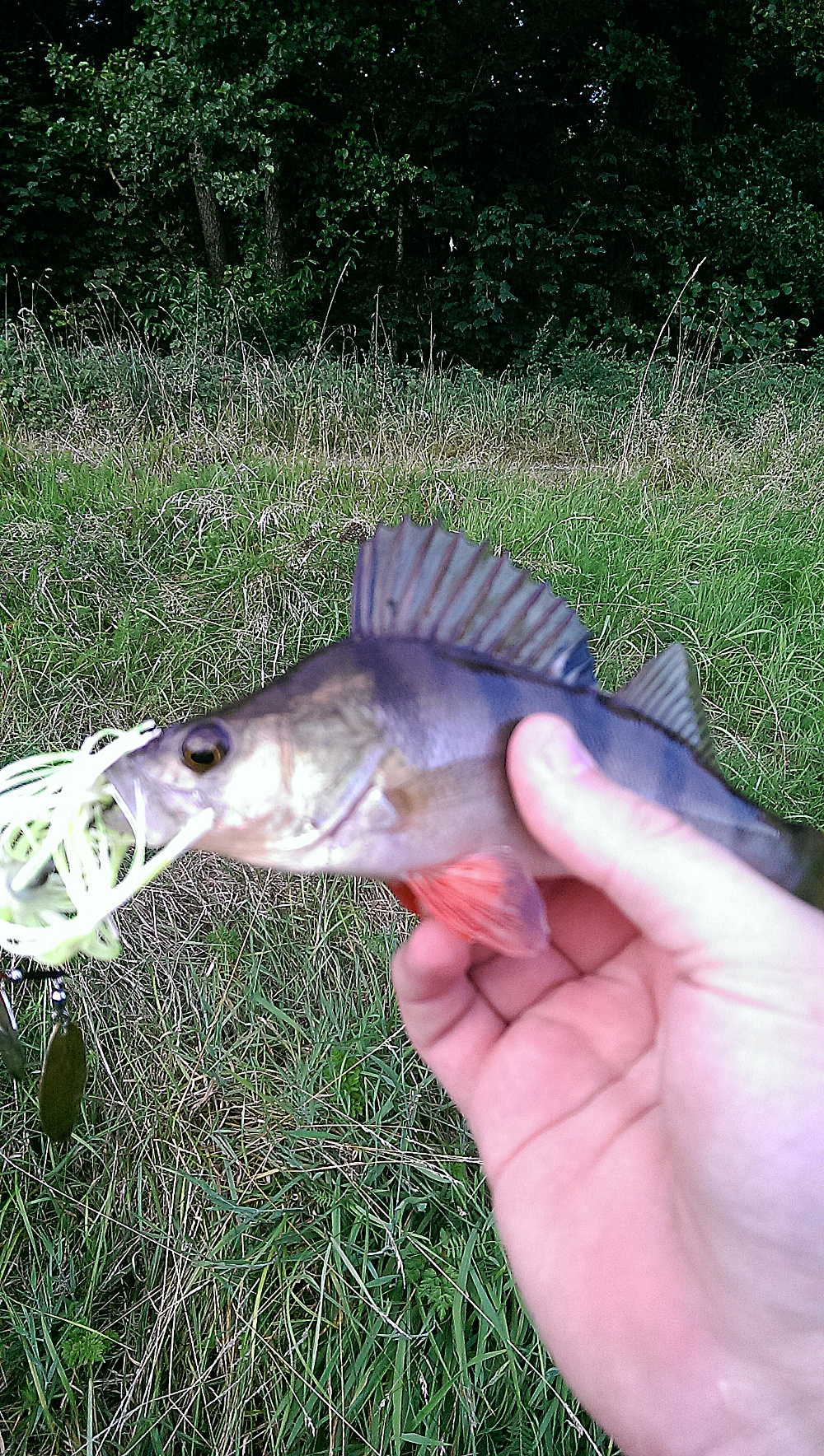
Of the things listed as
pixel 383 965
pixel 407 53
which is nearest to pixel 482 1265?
pixel 383 965

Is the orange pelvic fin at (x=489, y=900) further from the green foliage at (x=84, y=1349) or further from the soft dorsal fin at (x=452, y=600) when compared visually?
the green foliage at (x=84, y=1349)

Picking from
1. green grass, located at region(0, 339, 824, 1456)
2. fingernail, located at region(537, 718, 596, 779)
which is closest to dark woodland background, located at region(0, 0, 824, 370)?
green grass, located at region(0, 339, 824, 1456)

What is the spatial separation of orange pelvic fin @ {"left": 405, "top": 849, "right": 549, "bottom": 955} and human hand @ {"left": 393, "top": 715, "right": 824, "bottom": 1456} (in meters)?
0.08

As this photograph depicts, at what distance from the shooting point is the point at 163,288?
9391 mm

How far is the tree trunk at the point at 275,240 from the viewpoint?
9.87 meters

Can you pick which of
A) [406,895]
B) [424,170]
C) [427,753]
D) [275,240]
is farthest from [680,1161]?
[424,170]

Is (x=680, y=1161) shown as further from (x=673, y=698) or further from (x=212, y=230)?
(x=212, y=230)

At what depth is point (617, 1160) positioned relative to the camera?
1.38 metres

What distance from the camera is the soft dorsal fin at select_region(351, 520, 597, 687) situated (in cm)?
134

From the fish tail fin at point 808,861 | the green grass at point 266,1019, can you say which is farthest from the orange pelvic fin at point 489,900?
the green grass at point 266,1019

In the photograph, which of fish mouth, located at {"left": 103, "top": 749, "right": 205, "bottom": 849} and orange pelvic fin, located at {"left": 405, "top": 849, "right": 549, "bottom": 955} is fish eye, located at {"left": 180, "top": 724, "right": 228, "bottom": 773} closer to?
fish mouth, located at {"left": 103, "top": 749, "right": 205, "bottom": 849}

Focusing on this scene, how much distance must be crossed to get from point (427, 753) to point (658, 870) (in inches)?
14.4

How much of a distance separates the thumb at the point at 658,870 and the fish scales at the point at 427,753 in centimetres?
7

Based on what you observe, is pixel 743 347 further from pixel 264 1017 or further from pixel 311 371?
pixel 264 1017
